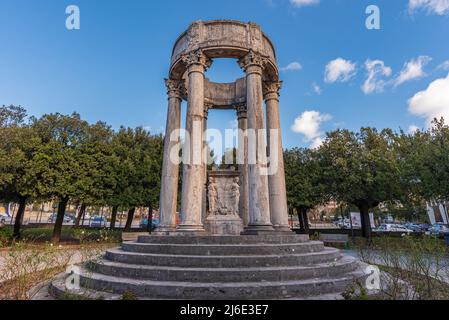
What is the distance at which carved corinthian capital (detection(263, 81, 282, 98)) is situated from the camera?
564 inches

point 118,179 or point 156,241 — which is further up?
point 118,179

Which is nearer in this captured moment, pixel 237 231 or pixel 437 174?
pixel 237 231

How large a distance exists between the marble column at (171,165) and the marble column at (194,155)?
6.54ft

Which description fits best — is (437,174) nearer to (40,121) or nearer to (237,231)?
(237,231)

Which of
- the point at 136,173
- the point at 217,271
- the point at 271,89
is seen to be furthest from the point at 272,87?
the point at 136,173

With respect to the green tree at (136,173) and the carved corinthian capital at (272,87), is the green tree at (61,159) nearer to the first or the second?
the green tree at (136,173)

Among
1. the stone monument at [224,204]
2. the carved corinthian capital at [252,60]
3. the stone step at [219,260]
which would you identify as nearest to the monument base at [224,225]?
the stone monument at [224,204]

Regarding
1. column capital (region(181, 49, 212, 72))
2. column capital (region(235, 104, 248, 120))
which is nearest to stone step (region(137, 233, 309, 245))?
column capital (region(181, 49, 212, 72))

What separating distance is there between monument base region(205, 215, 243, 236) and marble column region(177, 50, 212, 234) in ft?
4.09

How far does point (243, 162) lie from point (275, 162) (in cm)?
188

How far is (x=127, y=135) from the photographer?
29.3m

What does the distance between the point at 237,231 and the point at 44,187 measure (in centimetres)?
1795

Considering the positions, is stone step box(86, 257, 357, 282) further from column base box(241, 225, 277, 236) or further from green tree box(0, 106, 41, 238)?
green tree box(0, 106, 41, 238)
